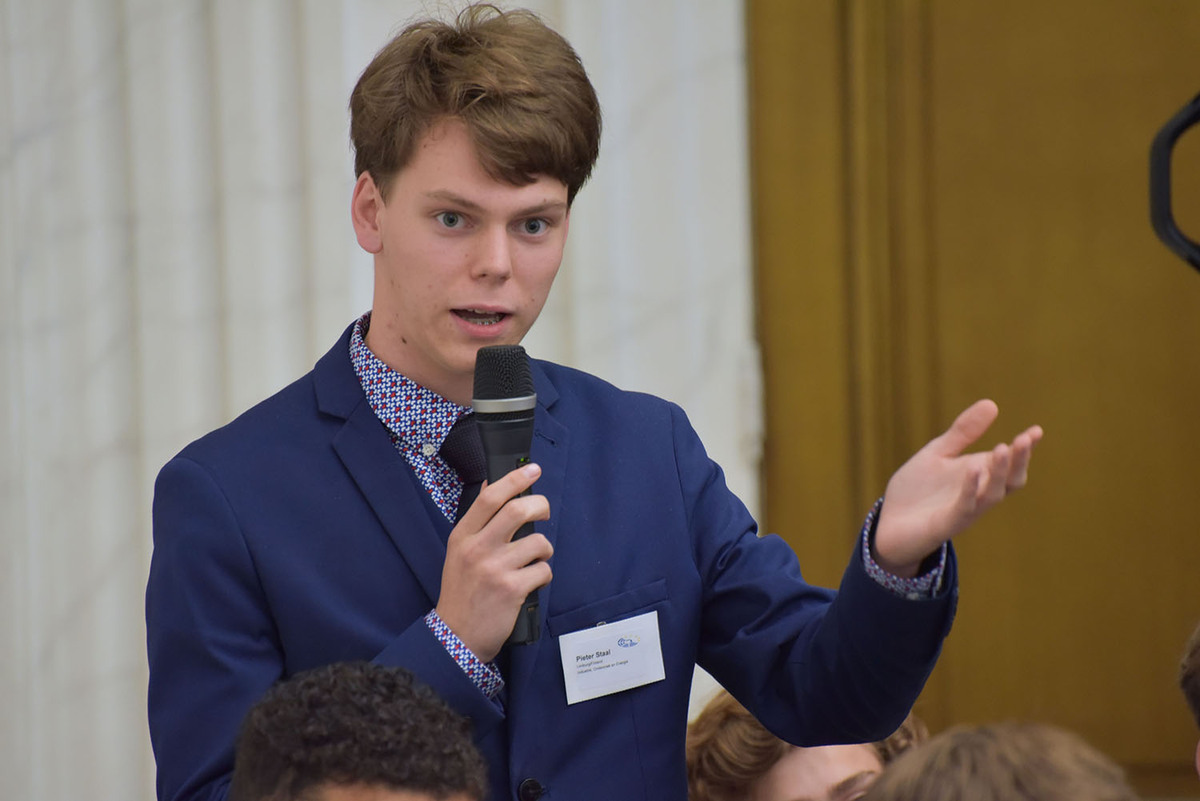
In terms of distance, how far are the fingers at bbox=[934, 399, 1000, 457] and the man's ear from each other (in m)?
0.67

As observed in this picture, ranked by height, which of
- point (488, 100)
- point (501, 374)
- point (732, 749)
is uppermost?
point (488, 100)

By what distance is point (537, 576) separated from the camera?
4.42 ft

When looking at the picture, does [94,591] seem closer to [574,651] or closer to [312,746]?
[574,651]

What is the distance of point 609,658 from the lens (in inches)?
61.2

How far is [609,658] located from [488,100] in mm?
634

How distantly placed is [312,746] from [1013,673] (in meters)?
2.08

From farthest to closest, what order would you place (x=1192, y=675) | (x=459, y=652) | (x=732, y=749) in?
(x=732, y=749), (x=1192, y=675), (x=459, y=652)

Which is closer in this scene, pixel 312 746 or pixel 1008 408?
pixel 312 746

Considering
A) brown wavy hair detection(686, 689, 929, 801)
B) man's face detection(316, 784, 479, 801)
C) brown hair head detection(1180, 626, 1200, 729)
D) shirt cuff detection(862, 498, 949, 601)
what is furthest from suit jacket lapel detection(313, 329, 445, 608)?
brown hair head detection(1180, 626, 1200, 729)

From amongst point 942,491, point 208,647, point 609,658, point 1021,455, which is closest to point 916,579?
point 942,491

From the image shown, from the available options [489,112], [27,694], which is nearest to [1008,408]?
[489,112]

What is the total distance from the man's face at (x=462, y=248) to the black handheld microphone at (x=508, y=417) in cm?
11

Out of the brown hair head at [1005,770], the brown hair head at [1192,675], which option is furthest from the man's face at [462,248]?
the brown hair head at [1192,675]

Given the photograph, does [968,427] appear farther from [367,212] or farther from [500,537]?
[367,212]
